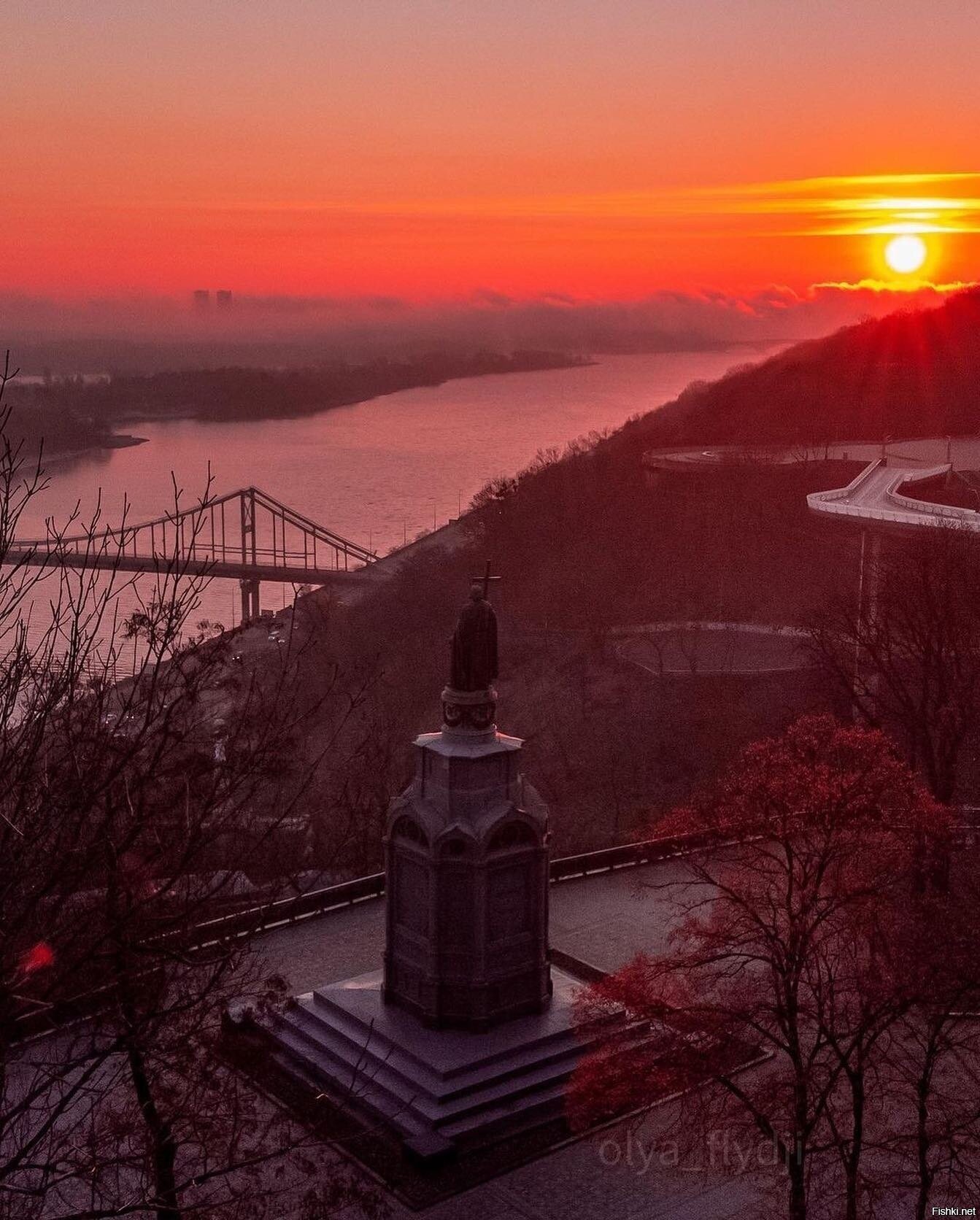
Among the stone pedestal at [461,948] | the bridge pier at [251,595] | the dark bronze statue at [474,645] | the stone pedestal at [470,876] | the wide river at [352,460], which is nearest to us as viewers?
the stone pedestal at [461,948]

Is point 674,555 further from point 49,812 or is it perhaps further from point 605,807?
point 49,812

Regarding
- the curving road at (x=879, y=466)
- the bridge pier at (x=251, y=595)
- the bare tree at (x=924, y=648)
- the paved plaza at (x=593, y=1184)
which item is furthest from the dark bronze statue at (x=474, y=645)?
the bridge pier at (x=251, y=595)

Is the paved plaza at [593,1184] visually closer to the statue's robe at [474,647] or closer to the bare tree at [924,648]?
the statue's robe at [474,647]

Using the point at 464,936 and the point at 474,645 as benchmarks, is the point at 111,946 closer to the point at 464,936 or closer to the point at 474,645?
the point at 464,936

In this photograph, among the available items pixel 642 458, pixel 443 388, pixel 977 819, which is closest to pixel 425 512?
pixel 642 458

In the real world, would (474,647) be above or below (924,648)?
above

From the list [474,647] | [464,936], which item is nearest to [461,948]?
[464,936]
